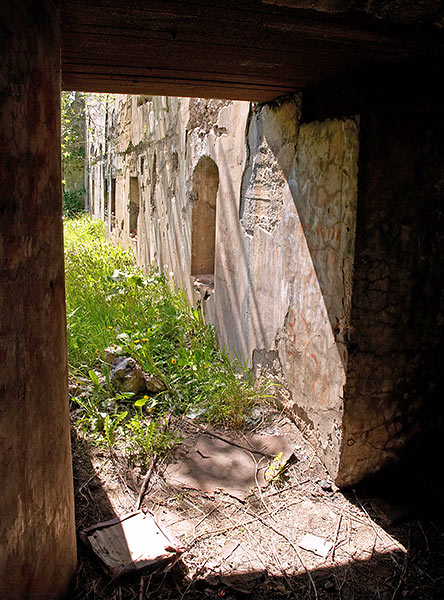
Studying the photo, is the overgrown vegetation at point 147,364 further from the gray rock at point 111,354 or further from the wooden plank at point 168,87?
the wooden plank at point 168,87

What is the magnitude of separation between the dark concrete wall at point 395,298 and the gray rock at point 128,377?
1.60m

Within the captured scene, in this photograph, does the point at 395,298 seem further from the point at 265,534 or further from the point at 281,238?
the point at 265,534

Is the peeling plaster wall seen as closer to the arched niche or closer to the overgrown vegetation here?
the arched niche

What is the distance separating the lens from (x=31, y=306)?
5.45 feet

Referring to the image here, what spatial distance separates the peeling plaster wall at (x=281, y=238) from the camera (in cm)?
273

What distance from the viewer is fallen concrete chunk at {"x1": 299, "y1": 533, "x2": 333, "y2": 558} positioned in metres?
2.45

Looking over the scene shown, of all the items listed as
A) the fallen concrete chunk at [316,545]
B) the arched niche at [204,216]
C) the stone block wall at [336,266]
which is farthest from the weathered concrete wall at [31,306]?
the arched niche at [204,216]

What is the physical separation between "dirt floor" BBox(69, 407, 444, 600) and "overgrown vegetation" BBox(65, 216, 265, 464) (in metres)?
0.23

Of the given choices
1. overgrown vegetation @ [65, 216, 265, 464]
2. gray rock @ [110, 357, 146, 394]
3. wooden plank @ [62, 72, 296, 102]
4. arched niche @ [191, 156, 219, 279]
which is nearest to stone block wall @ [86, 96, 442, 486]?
wooden plank @ [62, 72, 296, 102]

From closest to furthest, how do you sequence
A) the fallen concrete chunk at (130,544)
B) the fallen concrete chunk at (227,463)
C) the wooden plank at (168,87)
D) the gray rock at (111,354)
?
the fallen concrete chunk at (130,544)
the wooden plank at (168,87)
the fallen concrete chunk at (227,463)
the gray rock at (111,354)

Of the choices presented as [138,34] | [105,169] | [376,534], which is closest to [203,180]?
[138,34]

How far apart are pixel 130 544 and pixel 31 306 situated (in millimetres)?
1294

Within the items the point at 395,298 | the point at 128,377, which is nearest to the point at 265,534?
the point at 395,298

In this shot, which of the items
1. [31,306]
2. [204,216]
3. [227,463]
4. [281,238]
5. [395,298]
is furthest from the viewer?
[204,216]
